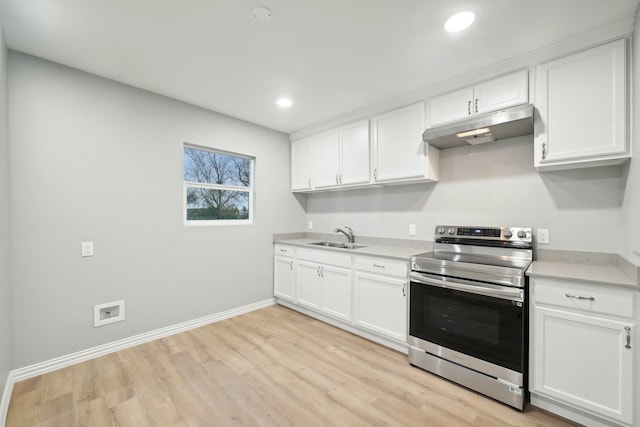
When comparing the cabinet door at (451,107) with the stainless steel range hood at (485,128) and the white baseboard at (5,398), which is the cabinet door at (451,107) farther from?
the white baseboard at (5,398)

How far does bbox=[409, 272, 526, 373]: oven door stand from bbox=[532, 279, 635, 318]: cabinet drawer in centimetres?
13

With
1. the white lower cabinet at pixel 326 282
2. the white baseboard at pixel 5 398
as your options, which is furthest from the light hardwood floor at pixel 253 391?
the white lower cabinet at pixel 326 282

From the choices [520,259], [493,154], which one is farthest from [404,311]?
[493,154]

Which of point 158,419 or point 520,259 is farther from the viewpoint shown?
point 520,259

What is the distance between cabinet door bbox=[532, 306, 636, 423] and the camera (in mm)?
1554

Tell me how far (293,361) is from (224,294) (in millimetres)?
1370

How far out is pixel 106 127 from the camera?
101 inches

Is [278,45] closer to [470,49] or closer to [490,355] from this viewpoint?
[470,49]

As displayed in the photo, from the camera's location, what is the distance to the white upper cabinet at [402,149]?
8.98 ft

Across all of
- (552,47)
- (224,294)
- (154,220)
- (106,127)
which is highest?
(552,47)

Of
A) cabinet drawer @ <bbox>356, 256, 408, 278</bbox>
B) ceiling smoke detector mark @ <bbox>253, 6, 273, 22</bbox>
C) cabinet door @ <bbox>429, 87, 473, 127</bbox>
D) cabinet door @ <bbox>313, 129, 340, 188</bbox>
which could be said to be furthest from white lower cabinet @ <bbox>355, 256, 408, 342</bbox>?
ceiling smoke detector mark @ <bbox>253, 6, 273, 22</bbox>

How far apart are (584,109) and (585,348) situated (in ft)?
5.08

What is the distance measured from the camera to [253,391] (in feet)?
6.66

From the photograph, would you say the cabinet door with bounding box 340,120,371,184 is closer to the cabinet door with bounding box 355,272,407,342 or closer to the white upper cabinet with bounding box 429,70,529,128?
the white upper cabinet with bounding box 429,70,529,128
